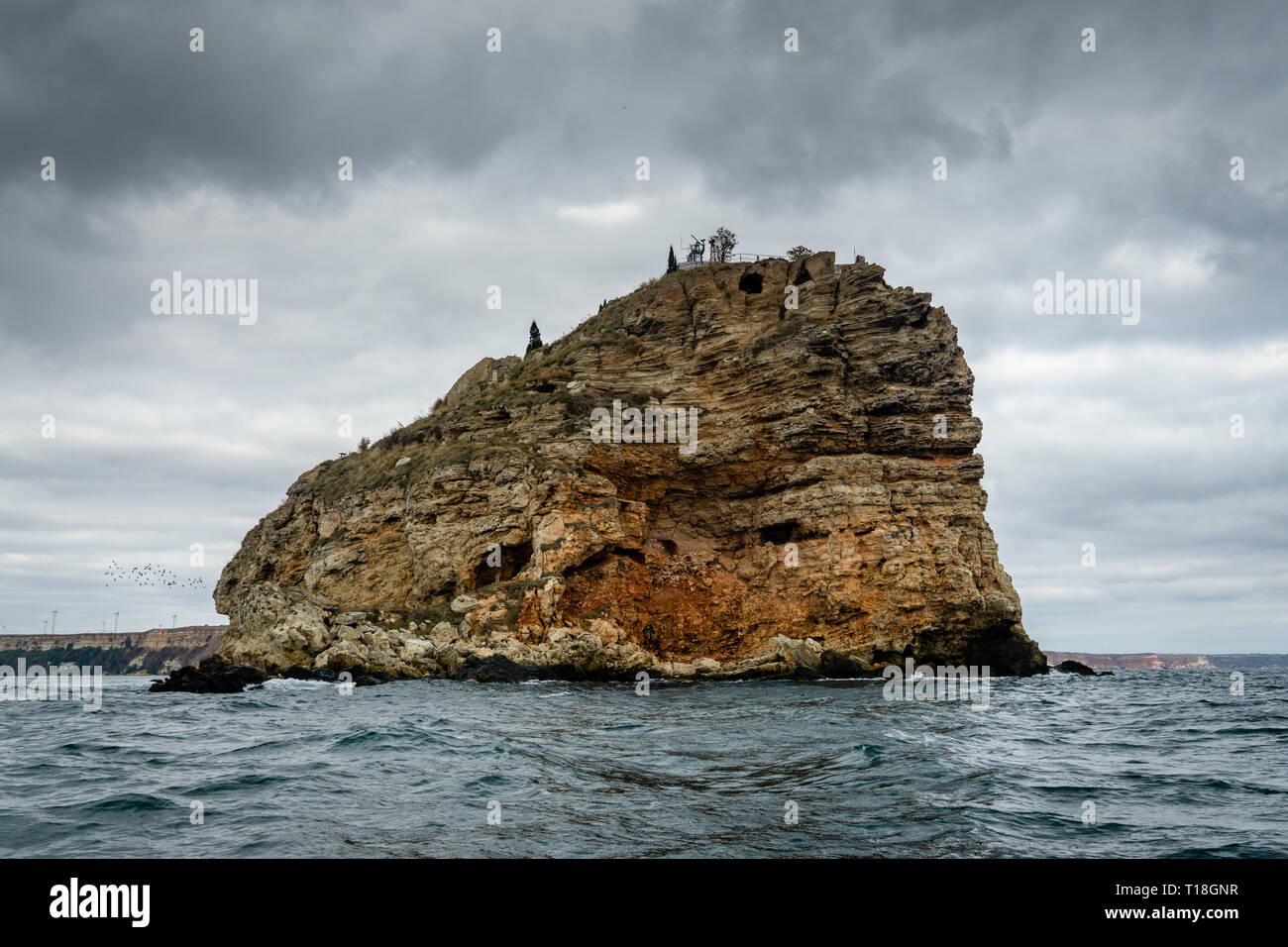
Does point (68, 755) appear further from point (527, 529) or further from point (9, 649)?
point (9, 649)

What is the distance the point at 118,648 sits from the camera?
147000 mm

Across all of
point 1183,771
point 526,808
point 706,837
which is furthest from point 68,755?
point 1183,771

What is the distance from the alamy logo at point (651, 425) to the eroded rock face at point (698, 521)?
8.2 inches

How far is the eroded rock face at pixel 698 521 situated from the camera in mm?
38562

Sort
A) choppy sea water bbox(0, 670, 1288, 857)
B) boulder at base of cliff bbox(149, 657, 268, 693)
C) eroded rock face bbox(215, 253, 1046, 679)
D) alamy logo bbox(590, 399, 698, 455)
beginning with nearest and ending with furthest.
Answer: choppy sea water bbox(0, 670, 1288, 857) → boulder at base of cliff bbox(149, 657, 268, 693) → eroded rock face bbox(215, 253, 1046, 679) → alamy logo bbox(590, 399, 698, 455)

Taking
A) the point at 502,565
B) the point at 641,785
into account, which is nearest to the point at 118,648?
the point at 502,565

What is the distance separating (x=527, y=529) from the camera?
139 feet

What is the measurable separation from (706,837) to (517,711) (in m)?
13.7

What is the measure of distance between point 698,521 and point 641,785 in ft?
124

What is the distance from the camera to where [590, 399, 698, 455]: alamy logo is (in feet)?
151
